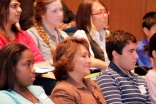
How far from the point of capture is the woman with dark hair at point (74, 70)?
2.39 m

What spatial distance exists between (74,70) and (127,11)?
2755 mm

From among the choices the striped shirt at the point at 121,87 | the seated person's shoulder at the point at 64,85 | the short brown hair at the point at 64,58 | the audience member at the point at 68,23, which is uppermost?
the short brown hair at the point at 64,58

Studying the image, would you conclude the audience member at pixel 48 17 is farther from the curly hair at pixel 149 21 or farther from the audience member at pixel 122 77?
the curly hair at pixel 149 21

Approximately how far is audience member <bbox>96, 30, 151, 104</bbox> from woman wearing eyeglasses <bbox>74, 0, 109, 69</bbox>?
2.28 feet

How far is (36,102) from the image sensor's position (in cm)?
223

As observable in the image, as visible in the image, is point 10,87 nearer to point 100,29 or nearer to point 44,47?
point 44,47

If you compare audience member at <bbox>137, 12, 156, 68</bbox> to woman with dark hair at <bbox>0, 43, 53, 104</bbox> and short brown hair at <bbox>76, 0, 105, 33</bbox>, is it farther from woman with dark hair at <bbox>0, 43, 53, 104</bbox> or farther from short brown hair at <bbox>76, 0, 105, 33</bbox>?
woman with dark hair at <bbox>0, 43, 53, 104</bbox>

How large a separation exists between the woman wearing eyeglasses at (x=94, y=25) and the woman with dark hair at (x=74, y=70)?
1026 millimetres

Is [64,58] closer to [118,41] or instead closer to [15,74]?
[15,74]

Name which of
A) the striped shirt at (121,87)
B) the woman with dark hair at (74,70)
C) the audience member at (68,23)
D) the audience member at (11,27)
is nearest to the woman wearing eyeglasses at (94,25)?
the audience member at (68,23)

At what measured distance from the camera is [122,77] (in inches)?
108

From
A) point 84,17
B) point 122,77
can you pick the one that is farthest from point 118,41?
point 84,17

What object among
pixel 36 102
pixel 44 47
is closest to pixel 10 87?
pixel 36 102

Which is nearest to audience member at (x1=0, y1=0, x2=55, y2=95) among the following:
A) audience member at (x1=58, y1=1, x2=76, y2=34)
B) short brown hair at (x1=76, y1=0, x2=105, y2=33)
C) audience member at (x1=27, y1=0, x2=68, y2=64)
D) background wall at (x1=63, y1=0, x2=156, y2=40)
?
audience member at (x1=27, y1=0, x2=68, y2=64)
